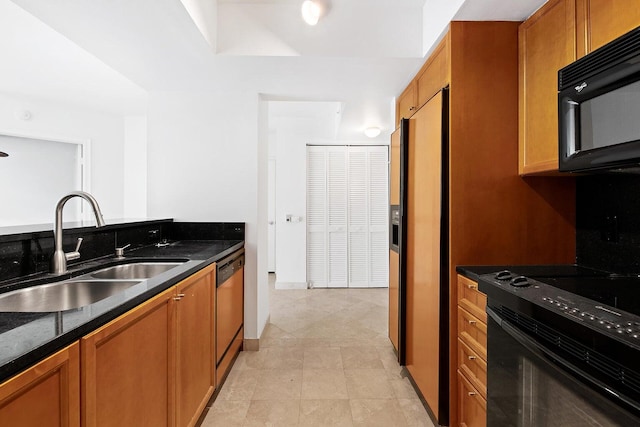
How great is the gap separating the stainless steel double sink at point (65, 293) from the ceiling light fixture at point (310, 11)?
1.74 metres

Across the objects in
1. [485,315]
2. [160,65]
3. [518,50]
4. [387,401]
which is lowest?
A: [387,401]

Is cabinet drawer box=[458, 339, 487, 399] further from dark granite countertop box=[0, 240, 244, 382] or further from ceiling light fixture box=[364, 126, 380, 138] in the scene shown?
ceiling light fixture box=[364, 126, 380, 138]

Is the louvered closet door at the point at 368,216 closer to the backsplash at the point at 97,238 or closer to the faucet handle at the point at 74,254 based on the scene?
Answer: the backsplash at the point at 97,238

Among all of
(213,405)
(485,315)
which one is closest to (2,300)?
(213,405)

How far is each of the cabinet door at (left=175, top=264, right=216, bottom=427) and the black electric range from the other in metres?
1.33

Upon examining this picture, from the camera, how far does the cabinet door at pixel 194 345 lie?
1.47 m

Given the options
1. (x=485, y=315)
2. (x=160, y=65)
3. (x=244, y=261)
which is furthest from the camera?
(x=244, y=261)

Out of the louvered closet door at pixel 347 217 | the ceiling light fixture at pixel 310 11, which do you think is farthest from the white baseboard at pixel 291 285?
the ceiling light fixture at pixel 310 11

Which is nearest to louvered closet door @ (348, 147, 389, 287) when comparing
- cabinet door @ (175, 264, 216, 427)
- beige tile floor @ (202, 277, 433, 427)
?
beige tile floor @ (202, 277, 433, 427)

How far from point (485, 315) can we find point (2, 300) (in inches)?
73.9

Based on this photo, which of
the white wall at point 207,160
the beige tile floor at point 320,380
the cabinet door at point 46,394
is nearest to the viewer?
the cabinet door at point 46,394

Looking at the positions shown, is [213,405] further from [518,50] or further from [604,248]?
[518,50]

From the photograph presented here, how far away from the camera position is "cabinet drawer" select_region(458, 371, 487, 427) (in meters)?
1.40

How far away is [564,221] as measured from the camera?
1.66m
